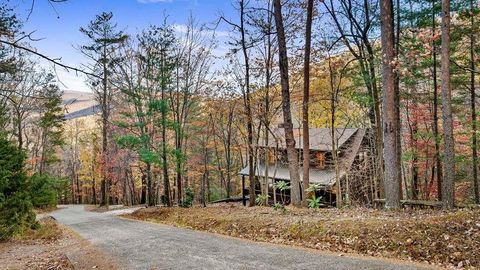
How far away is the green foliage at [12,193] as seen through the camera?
12.4 metres

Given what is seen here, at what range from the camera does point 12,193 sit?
12984 mm

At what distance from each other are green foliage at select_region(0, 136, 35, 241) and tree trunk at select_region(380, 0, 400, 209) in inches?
466

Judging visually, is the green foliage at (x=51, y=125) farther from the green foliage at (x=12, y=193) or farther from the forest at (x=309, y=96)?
the green foliage at (x=12, y=193)

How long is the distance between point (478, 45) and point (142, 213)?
17081 millimetres

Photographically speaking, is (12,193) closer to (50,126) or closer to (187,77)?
(187,77)

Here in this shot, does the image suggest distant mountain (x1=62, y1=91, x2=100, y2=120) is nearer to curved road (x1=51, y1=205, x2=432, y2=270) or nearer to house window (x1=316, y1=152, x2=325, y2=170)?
curved road (x1=51, y1=205, x2=432, y2=270)

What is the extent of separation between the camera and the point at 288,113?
1345 cm

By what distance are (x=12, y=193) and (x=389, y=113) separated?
12657 mm

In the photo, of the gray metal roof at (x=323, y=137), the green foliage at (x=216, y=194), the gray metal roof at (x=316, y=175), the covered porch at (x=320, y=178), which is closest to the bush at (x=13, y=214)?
the covered porch at (x=320, y=178)

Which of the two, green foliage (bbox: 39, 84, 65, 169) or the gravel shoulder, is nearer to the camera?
the gravel shoulder

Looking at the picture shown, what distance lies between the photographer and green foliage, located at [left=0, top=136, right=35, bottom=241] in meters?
12.4

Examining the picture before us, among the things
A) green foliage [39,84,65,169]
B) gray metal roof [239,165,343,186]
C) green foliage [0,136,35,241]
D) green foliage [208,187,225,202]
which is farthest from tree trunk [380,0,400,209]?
green foliage [208,187,225,202]

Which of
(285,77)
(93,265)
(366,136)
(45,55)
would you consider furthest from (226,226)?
(366,136)

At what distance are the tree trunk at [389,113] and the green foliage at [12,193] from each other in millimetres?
11834
